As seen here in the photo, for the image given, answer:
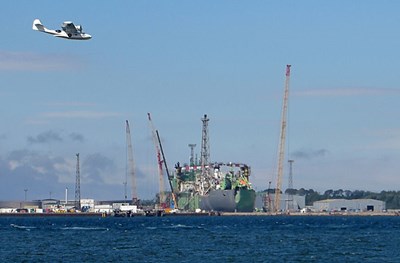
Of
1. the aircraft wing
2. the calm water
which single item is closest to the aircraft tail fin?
the aircraft wing

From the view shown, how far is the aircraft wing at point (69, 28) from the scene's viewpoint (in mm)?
94375

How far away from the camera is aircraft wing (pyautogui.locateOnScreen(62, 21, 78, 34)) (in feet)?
310

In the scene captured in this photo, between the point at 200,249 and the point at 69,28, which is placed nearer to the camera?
the point at 69,28

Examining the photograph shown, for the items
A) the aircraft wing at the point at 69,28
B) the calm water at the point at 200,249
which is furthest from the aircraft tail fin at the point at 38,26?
the calm water at the point at 200,249

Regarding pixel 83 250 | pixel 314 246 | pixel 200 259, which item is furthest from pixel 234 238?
pixel 200 259

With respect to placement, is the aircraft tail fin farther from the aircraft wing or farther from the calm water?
the calm water

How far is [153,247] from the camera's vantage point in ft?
375

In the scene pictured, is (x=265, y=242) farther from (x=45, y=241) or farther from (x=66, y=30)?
(x=66, y=30)

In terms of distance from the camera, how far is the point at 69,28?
95375mm

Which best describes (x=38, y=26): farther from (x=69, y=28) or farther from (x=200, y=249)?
(x=200, y=249)

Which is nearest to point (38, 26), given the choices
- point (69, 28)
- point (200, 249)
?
point (69, 28)

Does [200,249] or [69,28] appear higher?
[69,28]

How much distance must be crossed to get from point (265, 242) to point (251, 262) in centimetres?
3264

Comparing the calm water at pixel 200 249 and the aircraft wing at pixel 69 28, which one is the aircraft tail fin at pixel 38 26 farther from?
the calm water at pixel 200 249
